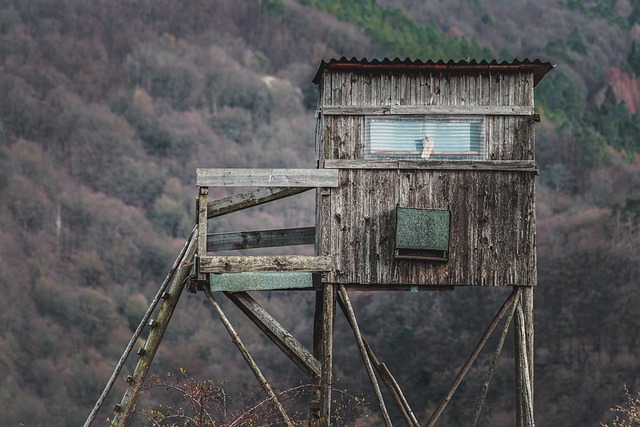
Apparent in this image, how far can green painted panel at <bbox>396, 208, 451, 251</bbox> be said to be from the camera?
19.0m

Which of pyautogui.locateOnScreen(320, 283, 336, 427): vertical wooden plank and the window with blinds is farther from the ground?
the window with blinds

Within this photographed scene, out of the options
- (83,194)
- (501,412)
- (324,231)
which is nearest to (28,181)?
(83,194)

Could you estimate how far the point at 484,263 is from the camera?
63.2 ft

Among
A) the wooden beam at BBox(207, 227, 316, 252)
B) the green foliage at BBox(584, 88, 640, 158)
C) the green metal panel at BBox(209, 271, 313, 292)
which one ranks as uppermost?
the green foliage at BBox(584, 88, 640, 158)

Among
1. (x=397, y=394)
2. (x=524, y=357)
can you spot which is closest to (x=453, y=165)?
(x=524, y=357)

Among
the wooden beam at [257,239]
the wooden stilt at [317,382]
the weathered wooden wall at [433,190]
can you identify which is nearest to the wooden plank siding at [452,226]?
the weathered wooden wall at [433,190]

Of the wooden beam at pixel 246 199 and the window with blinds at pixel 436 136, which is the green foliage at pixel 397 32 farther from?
the wooden beam at pixel 246 199

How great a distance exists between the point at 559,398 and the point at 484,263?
89.4 feet

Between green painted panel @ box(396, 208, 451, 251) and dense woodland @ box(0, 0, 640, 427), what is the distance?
Result: 79.4ft

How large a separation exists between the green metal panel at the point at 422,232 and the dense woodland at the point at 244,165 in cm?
2408

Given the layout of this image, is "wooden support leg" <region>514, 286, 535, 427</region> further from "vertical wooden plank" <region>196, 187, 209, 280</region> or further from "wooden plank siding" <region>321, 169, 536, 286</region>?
"vertical wooden plank" <region>196, 187, 209, 280</region>

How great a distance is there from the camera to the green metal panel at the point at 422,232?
747 inches

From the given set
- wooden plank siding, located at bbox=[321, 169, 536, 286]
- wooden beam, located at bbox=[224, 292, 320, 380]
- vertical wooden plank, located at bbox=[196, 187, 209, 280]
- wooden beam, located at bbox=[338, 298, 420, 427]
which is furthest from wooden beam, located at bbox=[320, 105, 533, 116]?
wooden beam, located at bbox=[338, 298, 420, 427]

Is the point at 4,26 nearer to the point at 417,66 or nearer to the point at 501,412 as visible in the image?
the point at 501,412
